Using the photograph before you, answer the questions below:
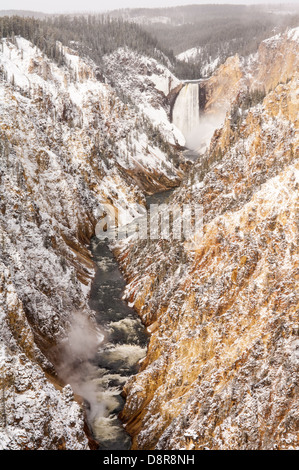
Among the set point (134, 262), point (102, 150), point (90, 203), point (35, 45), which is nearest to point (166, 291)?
point (134, 262)

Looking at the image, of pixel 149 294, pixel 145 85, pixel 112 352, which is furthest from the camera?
pixel 145 85

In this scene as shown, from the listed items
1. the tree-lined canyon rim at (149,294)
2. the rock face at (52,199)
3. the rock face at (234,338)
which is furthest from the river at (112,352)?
the rock face at (52,199)

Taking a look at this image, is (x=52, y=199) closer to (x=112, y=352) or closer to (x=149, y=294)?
(x=149, y=294)

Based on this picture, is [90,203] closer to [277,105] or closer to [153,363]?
[277,105]

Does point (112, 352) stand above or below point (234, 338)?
below

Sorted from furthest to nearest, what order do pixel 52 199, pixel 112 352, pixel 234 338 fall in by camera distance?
1. pixel 52 199
2. pixel 112 352
3. pixel 234 338

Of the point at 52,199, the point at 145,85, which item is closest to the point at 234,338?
the point at 52,199

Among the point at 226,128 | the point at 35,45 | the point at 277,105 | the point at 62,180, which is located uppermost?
the point at 35,45
